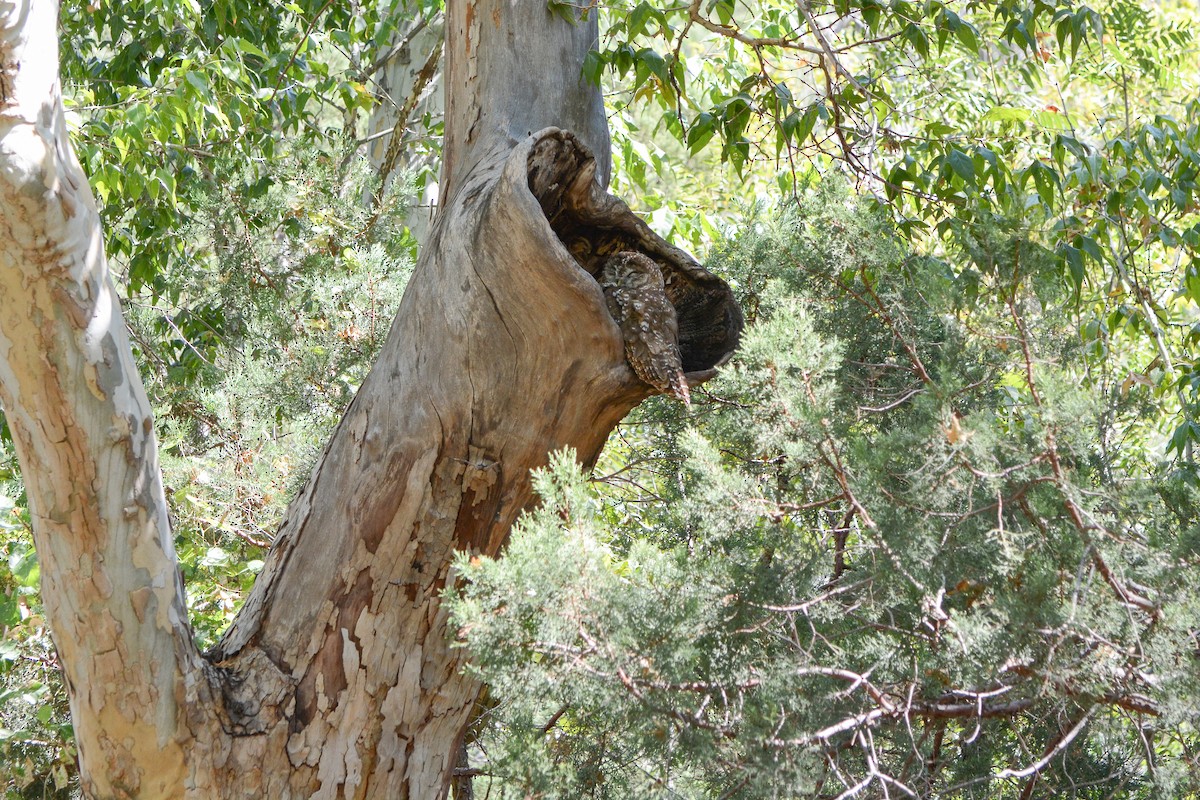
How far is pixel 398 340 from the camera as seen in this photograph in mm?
2898

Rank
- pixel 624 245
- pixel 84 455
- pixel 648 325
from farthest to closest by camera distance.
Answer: pixel 624 245 → pixel 648 325 → pixel 84 455

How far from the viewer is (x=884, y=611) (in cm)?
230

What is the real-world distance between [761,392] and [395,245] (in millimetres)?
3105

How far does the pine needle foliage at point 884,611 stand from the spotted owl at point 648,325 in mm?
251

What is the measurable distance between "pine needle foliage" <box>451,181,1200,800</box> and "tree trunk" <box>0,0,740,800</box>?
0.47 meters

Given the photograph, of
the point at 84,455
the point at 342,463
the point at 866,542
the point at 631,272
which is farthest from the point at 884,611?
the point at 84,455

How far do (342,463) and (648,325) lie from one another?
0.91m

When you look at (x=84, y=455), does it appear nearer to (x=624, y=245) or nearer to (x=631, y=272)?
(x=631, y=272)

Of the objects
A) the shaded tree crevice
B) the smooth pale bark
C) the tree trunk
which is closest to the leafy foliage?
the shaded tree crevice

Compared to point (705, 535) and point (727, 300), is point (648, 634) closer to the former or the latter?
point (705, 535)

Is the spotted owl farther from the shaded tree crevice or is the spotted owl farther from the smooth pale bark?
the smooth pale bark

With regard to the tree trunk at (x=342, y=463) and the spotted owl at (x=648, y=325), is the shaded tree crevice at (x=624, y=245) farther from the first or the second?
the spotted owl at (x=648, y=325)

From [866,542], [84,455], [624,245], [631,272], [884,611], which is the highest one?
[624,245]

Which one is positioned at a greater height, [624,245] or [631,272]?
[624,245]
